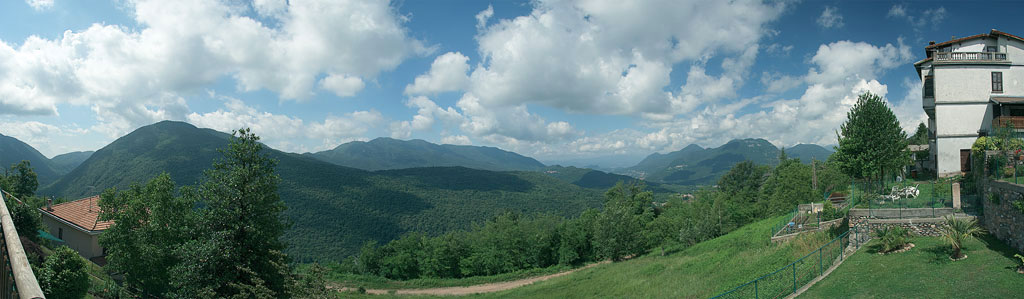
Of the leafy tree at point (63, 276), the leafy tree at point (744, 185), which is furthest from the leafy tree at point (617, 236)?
the leafy tree at point (63, 276)

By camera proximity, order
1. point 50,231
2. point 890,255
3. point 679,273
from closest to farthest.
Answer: point 890,255 < point 679,273 < point 50,231

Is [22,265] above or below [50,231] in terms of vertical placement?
above

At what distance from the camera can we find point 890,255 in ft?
48.4

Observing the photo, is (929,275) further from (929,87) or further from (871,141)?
(929,87)

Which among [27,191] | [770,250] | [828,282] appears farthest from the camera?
[27,191]

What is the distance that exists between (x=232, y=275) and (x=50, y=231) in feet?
87.6

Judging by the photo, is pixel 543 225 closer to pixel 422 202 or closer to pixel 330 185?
pixel 422 202

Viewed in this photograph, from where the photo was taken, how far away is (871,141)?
81.1 ft

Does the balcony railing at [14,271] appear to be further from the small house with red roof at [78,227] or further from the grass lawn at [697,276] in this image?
the small house with red roof at [78,227]

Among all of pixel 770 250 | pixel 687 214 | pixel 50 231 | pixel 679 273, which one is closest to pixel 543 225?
pixel 687 214

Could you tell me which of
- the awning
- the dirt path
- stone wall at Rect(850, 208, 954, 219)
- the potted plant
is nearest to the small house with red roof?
the dirt path

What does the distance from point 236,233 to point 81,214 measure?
24324 mm

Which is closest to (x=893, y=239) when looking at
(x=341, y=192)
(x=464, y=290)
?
(x=464, y=290)

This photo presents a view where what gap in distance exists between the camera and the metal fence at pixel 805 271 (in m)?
14.7
